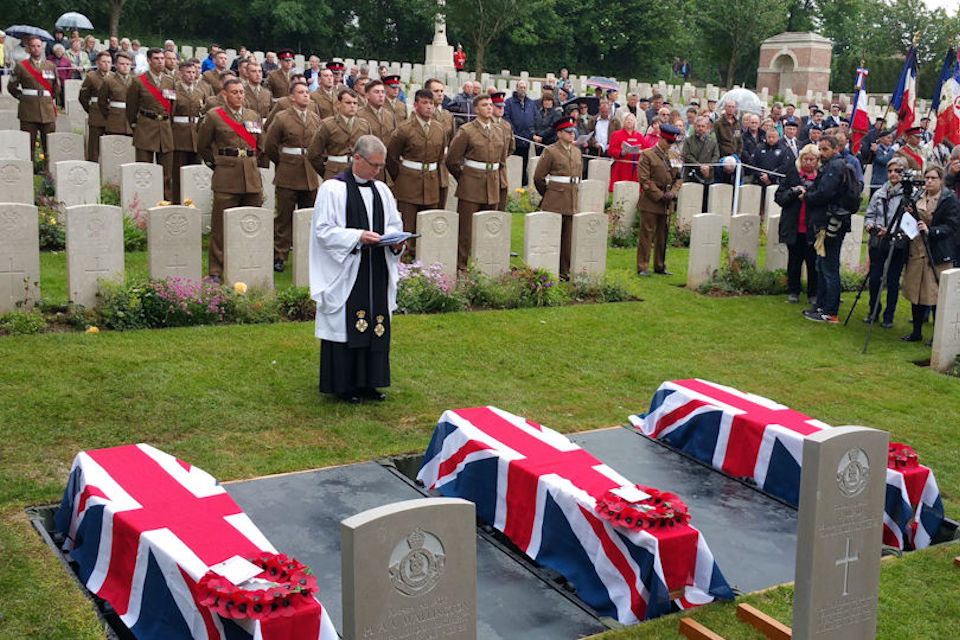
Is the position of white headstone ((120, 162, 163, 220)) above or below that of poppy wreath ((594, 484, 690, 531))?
above

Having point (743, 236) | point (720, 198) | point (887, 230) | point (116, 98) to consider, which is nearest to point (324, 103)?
point (116, 98)

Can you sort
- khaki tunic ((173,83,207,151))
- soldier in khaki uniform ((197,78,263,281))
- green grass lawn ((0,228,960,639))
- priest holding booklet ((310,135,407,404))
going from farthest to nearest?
1. khaki tunic ((173,83,207,151))
2. soldier in khaki uniform ((197,78,263,281))
3. priest holding booklet ((310,135,407,404))
4. green grass lawn ((0,228,960,639))

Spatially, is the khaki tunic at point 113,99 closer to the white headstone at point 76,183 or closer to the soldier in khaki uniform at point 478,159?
the white headstone at point 76,183

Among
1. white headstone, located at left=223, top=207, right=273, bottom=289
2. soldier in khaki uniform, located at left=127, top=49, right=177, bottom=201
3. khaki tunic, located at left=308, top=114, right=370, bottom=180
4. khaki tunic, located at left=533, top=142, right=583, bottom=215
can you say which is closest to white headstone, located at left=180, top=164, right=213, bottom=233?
soldier in khaki uniform, located at left=127, top=49, right=177, bottom=201

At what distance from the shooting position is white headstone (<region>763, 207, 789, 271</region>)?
1352 centimetres

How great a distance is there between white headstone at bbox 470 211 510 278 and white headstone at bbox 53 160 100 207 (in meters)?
4.51

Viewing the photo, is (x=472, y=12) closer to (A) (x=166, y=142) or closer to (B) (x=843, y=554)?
(A) (x=166, y=142)

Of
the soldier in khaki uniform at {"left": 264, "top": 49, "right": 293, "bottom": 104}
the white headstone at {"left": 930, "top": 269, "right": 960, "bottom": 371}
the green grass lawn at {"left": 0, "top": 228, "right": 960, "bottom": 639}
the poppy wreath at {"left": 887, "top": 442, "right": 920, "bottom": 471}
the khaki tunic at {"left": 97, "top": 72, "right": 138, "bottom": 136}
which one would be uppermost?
the soldier in khaki uniform at {"left": 264, "top": 49, "right": 293, "bottom": 104}

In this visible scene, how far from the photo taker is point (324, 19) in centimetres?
4706

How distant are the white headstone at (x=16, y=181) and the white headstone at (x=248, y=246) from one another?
315 centimetres

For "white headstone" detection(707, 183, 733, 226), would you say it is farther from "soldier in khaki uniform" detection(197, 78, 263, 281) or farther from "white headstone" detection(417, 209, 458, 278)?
"soldier in khaki uniform" detection(197, 78, 263, 281)

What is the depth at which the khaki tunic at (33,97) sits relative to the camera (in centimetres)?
1598

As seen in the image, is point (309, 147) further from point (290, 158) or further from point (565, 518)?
point (565, 518)

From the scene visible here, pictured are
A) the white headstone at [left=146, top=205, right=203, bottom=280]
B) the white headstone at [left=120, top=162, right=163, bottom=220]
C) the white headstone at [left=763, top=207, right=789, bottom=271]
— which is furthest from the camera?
the white headstone at [left=763, top=207, right=789, bottom=271]
